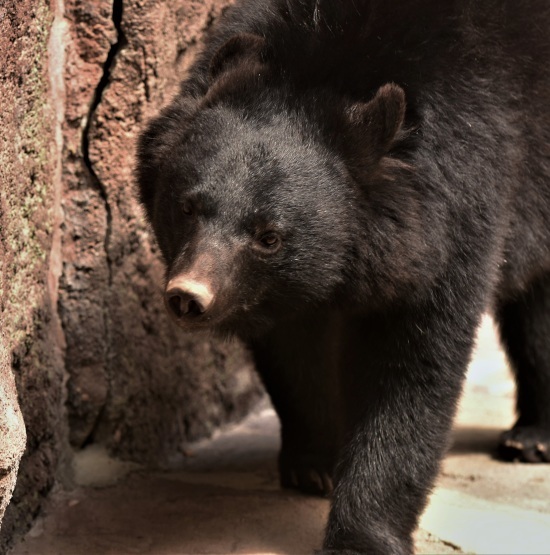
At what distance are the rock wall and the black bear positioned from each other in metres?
0.60

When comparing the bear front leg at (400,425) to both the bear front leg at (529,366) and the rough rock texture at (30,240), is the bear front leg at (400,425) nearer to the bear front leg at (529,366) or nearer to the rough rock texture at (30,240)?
the rough rock texture at (30,240)

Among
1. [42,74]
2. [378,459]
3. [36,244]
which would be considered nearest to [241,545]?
[378,459]

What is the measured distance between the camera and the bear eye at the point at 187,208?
4359mm

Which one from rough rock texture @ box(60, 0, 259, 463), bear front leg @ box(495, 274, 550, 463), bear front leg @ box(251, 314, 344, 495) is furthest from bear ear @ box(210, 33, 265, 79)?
bear front leg @ box(495, 274, 550, 463)

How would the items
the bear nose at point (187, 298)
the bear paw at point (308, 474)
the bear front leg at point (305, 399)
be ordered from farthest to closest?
the bear paw at point (308, 474)
the bear front leg at point (305, 399)
the bear nose at point (187, 298)

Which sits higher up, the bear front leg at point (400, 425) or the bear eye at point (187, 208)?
the bear eye at point (187, 208)

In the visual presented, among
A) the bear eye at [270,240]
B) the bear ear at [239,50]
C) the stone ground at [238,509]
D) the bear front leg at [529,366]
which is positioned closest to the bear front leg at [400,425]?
the stone ground at [238,509]

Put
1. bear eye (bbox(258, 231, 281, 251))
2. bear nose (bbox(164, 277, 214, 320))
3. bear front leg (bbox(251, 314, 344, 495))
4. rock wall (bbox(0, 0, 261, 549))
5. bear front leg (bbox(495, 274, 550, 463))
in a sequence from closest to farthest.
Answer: bear nose (bbox(164, 277, 214, 320)), bear eye (bbox(258, 231, 281, 251)), rock wall (bbox(0, 0, 261, 549)), bear front leg (bbox(251, 314, 344, 495)), bear front leg (bbox(495, 274, 550, 463))

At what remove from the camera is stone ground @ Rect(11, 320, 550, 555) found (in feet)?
16.1

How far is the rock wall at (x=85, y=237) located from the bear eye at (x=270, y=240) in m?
1.09

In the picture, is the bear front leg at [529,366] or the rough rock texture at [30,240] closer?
the rough rock texture at [30,240]

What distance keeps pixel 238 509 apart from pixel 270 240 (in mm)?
1635

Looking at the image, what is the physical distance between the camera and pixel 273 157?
4.33 meters

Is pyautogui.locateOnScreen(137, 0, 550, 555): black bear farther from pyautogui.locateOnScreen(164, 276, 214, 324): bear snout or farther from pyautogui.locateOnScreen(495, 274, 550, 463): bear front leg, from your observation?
pyautogui.locateOnScreen(495, 274, 550, 463): bear front leg
